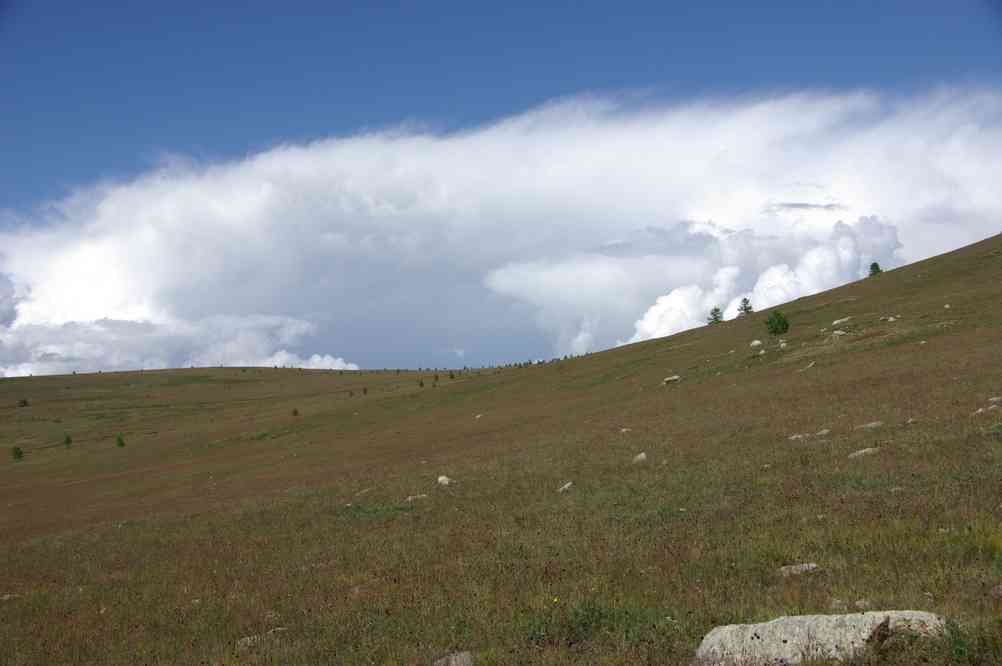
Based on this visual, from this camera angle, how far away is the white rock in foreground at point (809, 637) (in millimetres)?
6180

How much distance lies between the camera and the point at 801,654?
627 centimetres

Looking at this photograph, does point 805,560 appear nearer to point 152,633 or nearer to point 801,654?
point 801,654

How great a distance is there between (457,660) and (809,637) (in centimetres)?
363

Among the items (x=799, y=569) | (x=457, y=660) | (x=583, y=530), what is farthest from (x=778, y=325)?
(x=457, y=660)

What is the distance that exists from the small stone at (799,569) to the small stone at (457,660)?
14.2ft

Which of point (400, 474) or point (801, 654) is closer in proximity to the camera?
point (801, 654)

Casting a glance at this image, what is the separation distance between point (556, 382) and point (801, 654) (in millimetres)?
59676

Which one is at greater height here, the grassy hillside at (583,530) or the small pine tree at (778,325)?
the small pine tree at (778,325)

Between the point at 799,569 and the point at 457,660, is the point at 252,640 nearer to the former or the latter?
the point at 457,660

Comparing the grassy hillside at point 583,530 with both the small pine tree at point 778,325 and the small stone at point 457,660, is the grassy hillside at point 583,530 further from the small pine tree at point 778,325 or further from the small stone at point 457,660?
the small pine tree at point 778,325

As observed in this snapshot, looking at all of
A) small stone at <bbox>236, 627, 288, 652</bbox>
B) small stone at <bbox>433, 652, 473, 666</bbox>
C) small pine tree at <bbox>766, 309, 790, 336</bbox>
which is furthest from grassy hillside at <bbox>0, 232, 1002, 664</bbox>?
small pine tree at <bbox>766, 309, 790, 336</bbox>

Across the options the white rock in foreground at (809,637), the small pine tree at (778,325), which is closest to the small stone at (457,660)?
the white rock in foreground at (809,637)

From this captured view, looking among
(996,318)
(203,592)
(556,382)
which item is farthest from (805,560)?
(556,382)

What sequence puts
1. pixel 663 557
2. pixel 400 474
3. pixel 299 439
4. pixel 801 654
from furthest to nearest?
1. pixel 299 439
2. pixel 400 474
3. pixel 663 557
4. pixel 801 654
